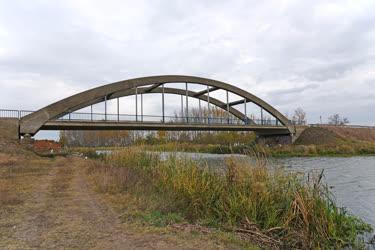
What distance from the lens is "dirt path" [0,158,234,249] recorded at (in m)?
5.68

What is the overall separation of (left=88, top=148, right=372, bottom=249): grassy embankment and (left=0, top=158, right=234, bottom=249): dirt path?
0.66 metres

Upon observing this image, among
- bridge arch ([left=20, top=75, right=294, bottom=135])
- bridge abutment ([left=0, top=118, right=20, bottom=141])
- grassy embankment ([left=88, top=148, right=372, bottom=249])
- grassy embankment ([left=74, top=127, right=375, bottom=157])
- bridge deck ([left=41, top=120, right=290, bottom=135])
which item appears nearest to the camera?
grassy embankment ([left=88, top=148, right=372, bottom=249])

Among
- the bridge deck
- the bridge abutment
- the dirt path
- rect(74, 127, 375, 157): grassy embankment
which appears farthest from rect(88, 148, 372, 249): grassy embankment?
the bridge deck

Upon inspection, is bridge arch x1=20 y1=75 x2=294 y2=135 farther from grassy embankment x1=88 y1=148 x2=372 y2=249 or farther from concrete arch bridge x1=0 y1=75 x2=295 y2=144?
grassy embankment x1=88 y1=148 x2=372 y2=249

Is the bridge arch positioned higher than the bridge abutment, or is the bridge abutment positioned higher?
the bridge arch

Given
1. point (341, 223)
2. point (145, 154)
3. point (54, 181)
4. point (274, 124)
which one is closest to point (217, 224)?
point (341, 223)

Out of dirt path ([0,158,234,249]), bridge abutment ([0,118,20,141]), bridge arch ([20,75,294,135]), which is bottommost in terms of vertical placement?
dirt path ([0,158,234,249])

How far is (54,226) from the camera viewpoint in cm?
668

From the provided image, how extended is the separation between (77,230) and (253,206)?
12.4 ft

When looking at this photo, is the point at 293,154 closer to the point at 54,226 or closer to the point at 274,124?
the point at 274,124

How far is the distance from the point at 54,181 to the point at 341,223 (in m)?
10.2

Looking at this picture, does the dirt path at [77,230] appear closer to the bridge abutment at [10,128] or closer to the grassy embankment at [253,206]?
the grassy embankment at [253,206]

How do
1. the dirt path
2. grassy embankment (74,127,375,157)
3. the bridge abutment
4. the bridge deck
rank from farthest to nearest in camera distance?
grassy embankment (74,127,375,157), the bridge deck, the bridge abutment, the dirt path

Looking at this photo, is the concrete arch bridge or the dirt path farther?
the concrete arch bridge
